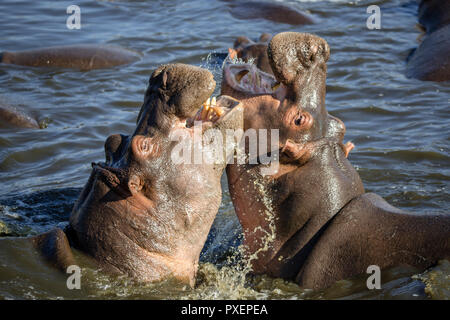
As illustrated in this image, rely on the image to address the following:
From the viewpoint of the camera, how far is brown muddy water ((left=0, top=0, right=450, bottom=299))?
524 cm

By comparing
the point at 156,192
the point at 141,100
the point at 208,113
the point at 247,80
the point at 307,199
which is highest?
the point at 247,80

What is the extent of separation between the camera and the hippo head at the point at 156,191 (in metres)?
5.04

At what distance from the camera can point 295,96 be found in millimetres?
5566

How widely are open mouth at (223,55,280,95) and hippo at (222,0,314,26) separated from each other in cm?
906

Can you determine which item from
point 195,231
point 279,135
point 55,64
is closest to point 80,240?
point 195,231

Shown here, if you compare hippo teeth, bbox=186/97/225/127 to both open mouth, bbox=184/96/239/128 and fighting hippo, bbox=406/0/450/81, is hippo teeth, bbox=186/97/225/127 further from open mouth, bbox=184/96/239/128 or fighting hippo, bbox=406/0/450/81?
fighting hippo, bbox=406/0/450/81

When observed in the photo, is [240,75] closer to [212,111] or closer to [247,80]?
[247,80]

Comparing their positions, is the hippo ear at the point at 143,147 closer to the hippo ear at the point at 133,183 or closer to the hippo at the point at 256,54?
the hippo ear at the point at 133,183

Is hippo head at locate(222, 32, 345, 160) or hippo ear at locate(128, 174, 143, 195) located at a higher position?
hippo head at locate(222, 32, 345, 160)

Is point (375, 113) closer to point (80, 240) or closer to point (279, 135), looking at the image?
point (279, 135)

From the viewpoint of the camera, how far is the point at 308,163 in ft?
18.4

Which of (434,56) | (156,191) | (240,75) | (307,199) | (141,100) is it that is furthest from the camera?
(434,56)

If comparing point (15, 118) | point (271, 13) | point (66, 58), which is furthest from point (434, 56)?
point (15, 118)

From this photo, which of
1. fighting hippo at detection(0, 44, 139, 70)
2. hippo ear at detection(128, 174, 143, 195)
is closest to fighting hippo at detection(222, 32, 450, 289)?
hippo ear at detection(128, 174, 143, 195)
